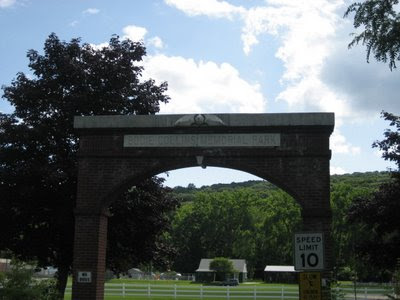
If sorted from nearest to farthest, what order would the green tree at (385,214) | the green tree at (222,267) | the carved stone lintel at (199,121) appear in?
the carved stone lintel at (199,121), the green tree at (385,214), the green tree at (222,267)

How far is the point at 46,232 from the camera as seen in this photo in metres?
16.2

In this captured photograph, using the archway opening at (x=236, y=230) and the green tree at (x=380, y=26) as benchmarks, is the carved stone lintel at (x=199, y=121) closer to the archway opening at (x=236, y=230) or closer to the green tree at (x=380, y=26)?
the green tree at (x=380, y=26)

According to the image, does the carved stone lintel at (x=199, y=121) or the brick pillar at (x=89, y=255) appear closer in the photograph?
the brick pillar at (x=89, y=255)

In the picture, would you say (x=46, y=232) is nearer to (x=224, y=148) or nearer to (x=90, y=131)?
(x=90, y=131)

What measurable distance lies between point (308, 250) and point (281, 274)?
231ft

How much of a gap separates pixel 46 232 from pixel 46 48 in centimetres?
568

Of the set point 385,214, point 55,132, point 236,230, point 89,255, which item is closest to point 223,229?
point 236,230

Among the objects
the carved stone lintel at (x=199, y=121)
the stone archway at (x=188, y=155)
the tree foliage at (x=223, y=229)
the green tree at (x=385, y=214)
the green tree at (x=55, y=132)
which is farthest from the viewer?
the tree foliage at (x=223, y=229)

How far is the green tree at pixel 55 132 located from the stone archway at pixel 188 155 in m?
1.75

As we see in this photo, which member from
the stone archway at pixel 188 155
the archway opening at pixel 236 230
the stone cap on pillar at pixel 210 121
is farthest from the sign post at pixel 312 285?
the archway opening at pixel 236 230

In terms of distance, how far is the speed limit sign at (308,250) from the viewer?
26.4 feet

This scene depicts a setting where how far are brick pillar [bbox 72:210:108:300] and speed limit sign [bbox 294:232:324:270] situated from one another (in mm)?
6719

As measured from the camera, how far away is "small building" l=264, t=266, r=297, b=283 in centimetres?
7535

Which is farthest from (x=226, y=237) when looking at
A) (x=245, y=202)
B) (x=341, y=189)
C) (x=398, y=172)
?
(x=398, y=172)
